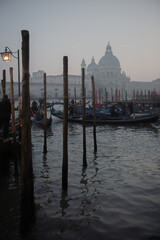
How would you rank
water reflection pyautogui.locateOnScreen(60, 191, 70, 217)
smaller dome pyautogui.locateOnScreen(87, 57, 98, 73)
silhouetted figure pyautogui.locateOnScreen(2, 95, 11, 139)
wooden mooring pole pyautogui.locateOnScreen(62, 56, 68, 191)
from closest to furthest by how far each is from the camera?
water reflection pyautogui.locateOnScreen(60, 191, 70, 217)
wooden mooring pole pyautogui.locateOnScreen(62, 56, 68, 191)
silhouetted figure pyautogui.locateOnScreen(2, 95, 11, 139)
smaller dome pyautogui.locateOnScreen(87, 57, 98, 73)

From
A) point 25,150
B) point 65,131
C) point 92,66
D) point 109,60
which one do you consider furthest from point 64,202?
point 92,66

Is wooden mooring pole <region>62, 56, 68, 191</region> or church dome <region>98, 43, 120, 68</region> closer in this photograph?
wooden mooring pole <region>62, 56, 68, 191</region>

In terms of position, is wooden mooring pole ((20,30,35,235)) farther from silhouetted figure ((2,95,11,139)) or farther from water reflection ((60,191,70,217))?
silhouetted figure ((2,95,11,139))

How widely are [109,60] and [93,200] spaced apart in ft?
324

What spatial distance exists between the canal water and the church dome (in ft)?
312

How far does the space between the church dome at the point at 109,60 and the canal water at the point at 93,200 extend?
9504 cm

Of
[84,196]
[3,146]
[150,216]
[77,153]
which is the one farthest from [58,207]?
[77,153]

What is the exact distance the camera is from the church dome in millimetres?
98250

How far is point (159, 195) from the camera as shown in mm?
4020

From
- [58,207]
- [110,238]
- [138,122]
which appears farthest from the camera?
[138,122]

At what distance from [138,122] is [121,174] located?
30.1 ft

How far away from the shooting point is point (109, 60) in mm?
98625

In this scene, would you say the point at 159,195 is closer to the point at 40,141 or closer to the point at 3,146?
the point at 3,146

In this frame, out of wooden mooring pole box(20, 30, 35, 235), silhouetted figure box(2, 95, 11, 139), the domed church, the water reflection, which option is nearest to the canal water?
the water reflection
